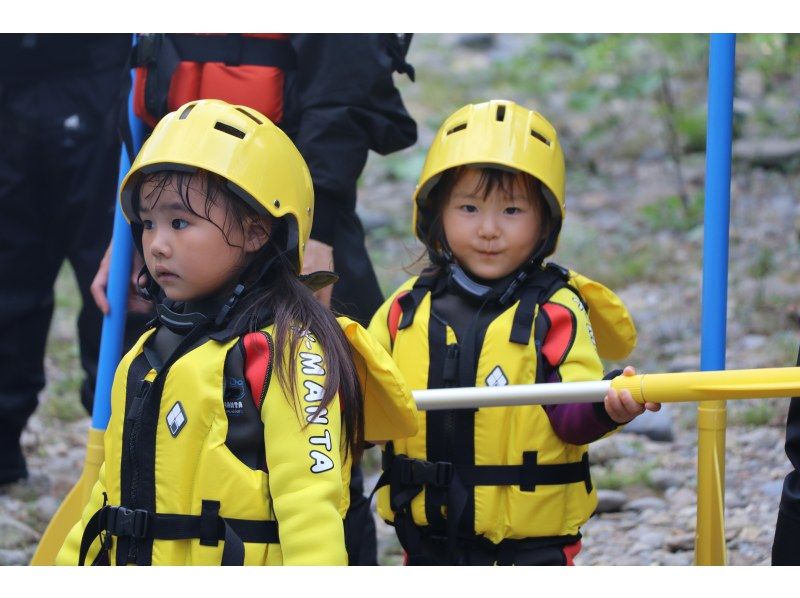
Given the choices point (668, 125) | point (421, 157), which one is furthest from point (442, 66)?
point (668, 125)

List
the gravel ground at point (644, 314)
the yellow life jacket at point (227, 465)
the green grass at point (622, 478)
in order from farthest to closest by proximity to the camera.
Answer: the green grass at point (622, 478) → the gravel ground at point (644, 314) → the yellow life jacket at point (227, 465)

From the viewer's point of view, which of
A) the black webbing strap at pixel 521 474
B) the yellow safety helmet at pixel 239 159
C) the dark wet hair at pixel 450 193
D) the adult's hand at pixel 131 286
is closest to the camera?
the yellow safety helmet at pixel 239 159

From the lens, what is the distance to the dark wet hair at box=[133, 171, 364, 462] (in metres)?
3.18

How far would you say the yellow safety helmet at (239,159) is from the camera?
3322 millimetres

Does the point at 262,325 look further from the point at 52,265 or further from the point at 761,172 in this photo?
the point at 761,172

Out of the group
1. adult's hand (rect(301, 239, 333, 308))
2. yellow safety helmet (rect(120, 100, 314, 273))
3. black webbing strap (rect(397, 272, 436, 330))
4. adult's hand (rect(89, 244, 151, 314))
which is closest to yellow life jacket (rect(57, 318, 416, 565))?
yellow safety helmet (rect(120, 100, 314, 273))

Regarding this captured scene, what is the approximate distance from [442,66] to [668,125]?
3.44 metres

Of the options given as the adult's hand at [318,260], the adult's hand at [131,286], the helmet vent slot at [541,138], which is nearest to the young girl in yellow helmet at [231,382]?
the adult's hand at [318,260]

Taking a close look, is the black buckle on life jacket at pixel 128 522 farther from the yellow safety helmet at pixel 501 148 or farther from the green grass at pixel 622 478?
the green grass at pixel 622 478

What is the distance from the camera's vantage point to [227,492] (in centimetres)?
310

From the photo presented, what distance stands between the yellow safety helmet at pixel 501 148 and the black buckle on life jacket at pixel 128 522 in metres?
1.56

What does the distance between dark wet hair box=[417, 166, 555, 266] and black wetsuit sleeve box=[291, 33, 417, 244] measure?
0.31 metres

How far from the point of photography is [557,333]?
3.94 m

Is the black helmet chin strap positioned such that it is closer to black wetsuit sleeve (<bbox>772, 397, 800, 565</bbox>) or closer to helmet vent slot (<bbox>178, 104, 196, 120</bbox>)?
black wetsuit sleeve (<bbox>772, 397, 800, 565</bbox>)
